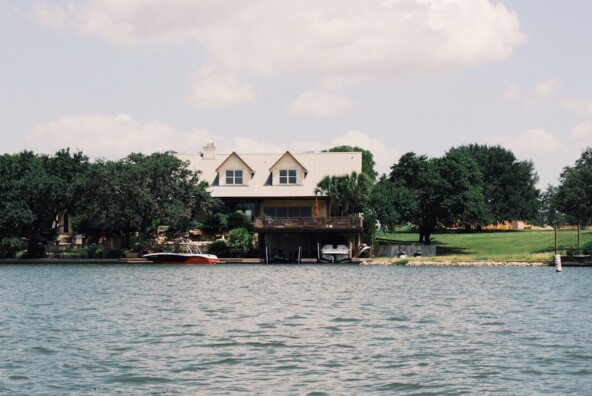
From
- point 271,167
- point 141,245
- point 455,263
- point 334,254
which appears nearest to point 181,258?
point 141,245

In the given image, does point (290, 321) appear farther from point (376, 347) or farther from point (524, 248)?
point (524, 248)

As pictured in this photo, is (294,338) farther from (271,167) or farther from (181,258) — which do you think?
(271,167)

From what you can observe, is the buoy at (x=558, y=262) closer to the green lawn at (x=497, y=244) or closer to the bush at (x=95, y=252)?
A: the green lawn at (x=497, y=244)

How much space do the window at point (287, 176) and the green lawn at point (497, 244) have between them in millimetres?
15768

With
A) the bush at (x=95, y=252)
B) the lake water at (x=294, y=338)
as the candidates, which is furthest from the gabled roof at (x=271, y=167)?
the lake water at (x=294, y=338)

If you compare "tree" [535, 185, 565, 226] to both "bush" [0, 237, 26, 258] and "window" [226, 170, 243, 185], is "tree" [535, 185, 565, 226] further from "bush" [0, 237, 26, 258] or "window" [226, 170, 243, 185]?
"bush" [0, 237, 26, 258]

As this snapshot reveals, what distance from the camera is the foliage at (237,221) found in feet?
297

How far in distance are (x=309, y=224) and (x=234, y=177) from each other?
12.2 m

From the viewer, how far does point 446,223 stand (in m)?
99.6

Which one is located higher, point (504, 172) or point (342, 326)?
point (504, 172)

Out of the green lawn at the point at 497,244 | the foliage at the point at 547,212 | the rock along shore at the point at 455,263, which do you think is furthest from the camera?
the foliage at the point at 547,212

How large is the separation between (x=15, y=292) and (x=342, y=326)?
890 inches

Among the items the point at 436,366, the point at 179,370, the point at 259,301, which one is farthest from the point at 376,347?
the point at 259,301

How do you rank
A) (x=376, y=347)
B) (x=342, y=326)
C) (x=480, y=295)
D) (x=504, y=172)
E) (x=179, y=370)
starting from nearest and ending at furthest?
(x=179, y=370) < (x=376, y=347) < (x=342, y=326) < (x=480, y=295) < (x=504, y=172)
